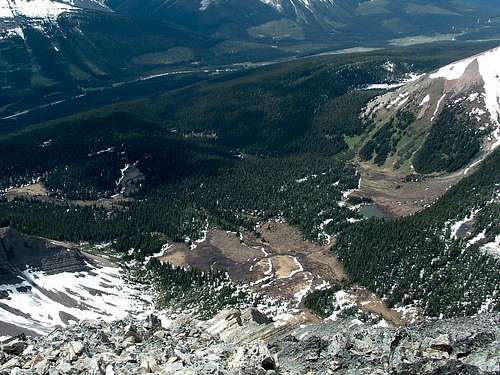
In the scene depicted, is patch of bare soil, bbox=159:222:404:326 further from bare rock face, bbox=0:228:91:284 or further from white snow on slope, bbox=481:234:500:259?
bare rock face, bbox=0:228:91:284

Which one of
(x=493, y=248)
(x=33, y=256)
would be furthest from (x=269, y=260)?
(x=33, y=256)

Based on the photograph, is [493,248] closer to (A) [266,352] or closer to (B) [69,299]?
(B) [69,299]

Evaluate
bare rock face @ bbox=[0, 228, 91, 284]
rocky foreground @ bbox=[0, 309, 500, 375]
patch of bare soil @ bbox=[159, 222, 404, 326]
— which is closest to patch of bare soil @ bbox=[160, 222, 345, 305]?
patch of bare soil @ bbox=[159, 222, 404, 326]

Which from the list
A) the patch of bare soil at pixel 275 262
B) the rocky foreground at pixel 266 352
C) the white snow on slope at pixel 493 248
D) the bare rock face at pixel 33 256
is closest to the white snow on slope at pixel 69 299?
the bare rock face at pixel 33 256

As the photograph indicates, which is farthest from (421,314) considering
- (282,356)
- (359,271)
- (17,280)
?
(17,280)

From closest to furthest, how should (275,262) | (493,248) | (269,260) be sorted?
1. (493,248)
2. (275,262)
3. (269,260)
